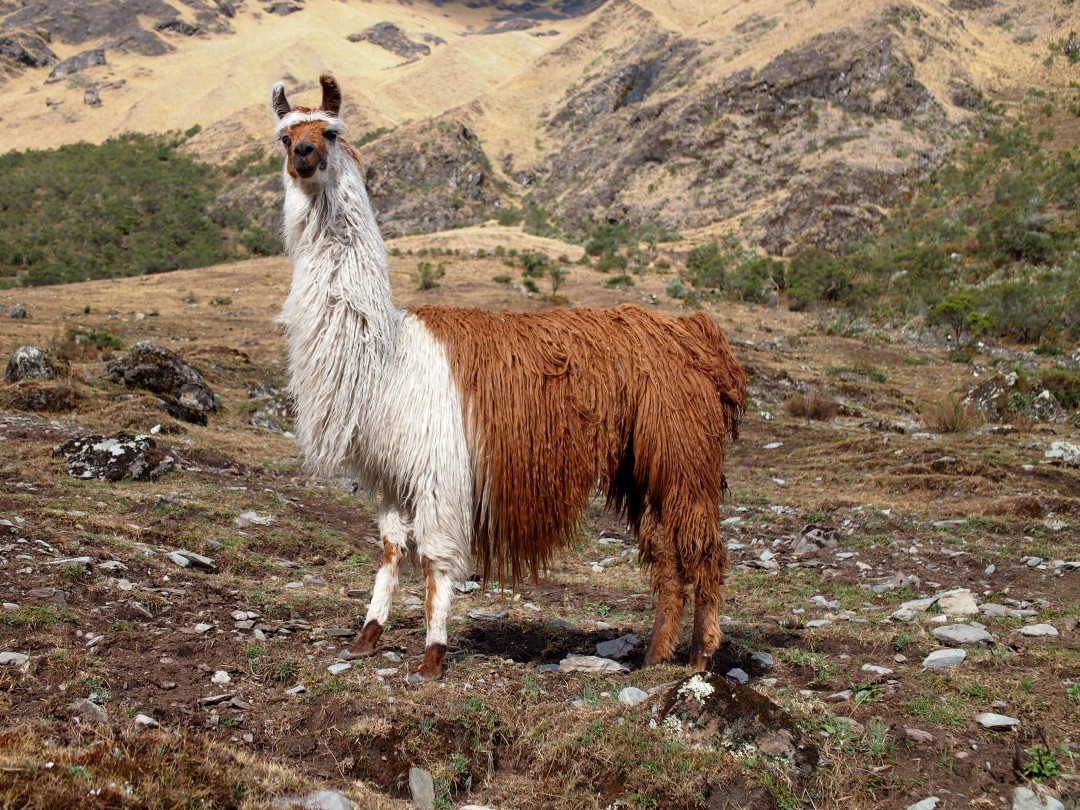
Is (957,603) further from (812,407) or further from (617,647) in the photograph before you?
(812,407)

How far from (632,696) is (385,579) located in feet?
5.18

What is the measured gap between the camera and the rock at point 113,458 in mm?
8539

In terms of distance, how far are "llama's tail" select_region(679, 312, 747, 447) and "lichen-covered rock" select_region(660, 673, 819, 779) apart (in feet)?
6.13

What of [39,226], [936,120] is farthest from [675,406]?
[39,226]

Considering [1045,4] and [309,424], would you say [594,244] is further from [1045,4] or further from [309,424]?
[1045,4]

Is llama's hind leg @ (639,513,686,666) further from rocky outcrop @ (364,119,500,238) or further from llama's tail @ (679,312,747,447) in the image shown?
rocky outcrop @ (364,119,500,238)

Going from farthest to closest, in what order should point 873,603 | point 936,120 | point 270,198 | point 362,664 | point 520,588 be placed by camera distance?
1. point 270,198
2. point 936,120
3. point 520,588
4. point 873,603
5. point 362,664

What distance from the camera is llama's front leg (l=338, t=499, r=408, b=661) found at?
4.95 m

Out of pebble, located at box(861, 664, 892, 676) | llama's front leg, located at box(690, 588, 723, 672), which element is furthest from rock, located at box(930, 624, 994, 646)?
llama's front leg, located at box(690, 588, 723, 672)

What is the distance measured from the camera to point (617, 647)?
18.0 feet

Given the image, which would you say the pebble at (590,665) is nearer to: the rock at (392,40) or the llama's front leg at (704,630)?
the llama's front leg at (704,630)

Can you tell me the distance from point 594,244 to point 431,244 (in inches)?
344

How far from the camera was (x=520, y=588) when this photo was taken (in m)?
7.06

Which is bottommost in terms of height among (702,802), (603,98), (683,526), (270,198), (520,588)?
(520,588)
